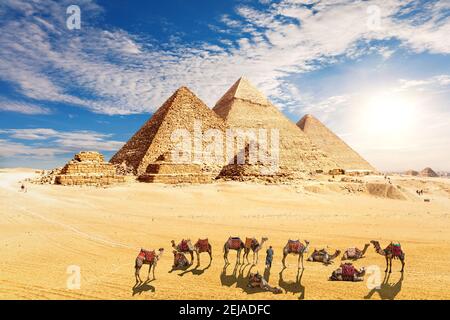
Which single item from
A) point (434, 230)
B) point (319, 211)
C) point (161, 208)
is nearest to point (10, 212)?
point (161, 208)

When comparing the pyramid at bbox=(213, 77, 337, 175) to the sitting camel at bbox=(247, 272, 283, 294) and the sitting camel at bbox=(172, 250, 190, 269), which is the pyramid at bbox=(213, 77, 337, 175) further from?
the sitting camel at bbox=(247, 272, 283, 294)

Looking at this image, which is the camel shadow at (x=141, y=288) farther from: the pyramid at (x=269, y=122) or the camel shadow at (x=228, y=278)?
the pyramid at (x=269, y=122)

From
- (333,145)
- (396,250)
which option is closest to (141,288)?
(396,250)

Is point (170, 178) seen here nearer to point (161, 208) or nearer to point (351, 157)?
point (161, 208)

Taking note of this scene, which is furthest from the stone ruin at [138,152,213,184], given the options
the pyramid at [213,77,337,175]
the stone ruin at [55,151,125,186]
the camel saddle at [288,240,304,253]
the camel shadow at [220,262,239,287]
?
the pyramid at [213,77,337,175]

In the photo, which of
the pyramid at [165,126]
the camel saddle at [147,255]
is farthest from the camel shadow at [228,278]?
the pyramid at [165,126]

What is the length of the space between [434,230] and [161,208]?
1213 cm

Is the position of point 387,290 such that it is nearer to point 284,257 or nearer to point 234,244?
point 284,257

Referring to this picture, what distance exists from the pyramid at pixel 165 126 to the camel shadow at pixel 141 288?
123ft

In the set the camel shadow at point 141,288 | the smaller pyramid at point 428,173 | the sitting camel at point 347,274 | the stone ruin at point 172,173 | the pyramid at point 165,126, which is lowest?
the camel shadow at point 141,288

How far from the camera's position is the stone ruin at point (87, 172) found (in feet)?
88.4

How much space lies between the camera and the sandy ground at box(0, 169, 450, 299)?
591cm

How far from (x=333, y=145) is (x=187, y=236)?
2896 inches

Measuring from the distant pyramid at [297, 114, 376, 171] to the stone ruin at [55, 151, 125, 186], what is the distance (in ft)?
186
